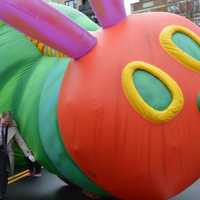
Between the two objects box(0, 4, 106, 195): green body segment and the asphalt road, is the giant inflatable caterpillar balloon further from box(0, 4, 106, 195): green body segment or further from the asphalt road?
the asphalt road

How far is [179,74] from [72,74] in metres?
1.13

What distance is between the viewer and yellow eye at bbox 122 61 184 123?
4.84 meters

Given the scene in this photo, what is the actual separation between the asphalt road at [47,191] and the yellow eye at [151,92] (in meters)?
2.37

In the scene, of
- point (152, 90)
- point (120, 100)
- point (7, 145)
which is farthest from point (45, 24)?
point (7, 145)

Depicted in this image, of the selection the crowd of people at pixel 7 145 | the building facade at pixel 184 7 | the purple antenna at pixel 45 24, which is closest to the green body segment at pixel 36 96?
the crowd of people at pixel 7 145

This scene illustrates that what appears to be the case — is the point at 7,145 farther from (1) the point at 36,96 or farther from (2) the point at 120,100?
(2) the point at 120,100

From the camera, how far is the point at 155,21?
18.0 ft

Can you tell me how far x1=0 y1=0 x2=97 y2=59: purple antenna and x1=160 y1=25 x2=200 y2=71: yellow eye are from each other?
0.84 meters

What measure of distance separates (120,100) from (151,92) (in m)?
0.32

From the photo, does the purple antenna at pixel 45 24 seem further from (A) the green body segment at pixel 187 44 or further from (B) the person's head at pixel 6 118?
(B) the person's head at pixel 6 118

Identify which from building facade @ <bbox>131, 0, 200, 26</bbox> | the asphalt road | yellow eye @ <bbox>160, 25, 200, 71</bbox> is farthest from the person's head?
building facade @ <bbox>131, 0, 200, 26</bbox>

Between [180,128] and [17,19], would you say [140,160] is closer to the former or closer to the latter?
[180,128]

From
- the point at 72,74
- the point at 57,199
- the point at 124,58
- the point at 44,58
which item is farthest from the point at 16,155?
the point at 124,58

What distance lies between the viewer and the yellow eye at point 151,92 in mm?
4836
